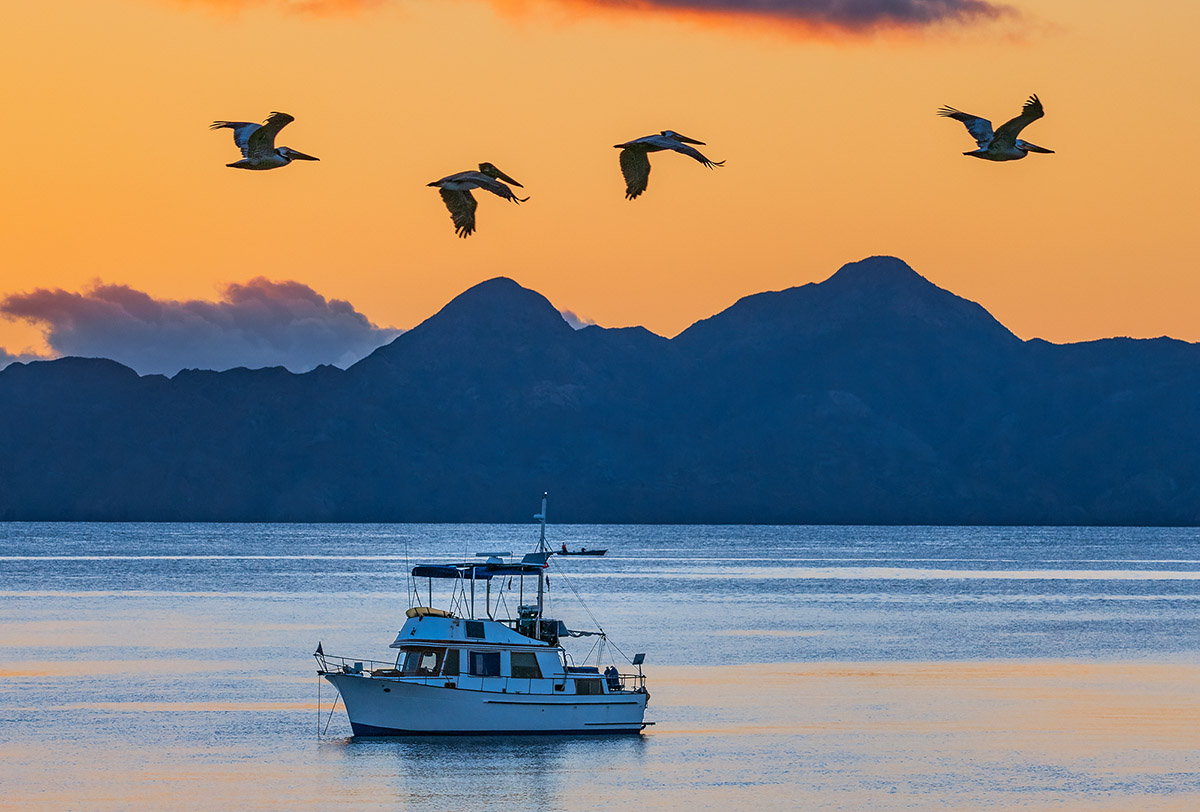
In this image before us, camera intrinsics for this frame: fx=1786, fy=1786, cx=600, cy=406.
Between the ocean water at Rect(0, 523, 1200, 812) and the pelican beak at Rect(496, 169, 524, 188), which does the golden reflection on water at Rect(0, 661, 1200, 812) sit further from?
the pelican beak at Rect(496, 169, 524, 188)

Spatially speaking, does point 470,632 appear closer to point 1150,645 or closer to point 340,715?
point 340,715

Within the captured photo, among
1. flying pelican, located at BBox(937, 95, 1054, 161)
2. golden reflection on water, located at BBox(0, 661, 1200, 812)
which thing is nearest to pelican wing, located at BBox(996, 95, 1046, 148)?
flying pelican, located at BBox(937, 95, 1054, 161)

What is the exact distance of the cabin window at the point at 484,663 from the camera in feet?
175

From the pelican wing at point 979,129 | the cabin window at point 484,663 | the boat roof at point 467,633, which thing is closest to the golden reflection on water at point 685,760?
the cabin window at point 484,663

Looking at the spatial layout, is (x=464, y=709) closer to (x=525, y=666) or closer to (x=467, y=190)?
(x=525, y=666)

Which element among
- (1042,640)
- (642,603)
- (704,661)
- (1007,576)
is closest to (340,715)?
(704,661)

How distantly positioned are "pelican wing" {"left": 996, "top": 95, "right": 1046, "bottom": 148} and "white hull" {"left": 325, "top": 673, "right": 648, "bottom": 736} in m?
26.1

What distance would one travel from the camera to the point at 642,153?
29.6 metres

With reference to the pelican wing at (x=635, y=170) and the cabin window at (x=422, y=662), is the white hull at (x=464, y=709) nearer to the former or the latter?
the cabin window at (x=422, y=662)

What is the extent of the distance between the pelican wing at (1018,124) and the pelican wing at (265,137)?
13.0 metres

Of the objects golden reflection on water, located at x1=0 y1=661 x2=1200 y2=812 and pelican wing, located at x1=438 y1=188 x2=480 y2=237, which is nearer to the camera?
pelican wing, located at x1=438 y1=188 x2=480 y2=237

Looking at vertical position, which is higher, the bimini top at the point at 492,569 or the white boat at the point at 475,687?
the bimini top at the point at 492,569

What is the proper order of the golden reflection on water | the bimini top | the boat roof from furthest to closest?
the bimini top < the boat roof < the golden reflection on water

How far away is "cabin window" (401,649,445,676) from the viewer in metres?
53.7
